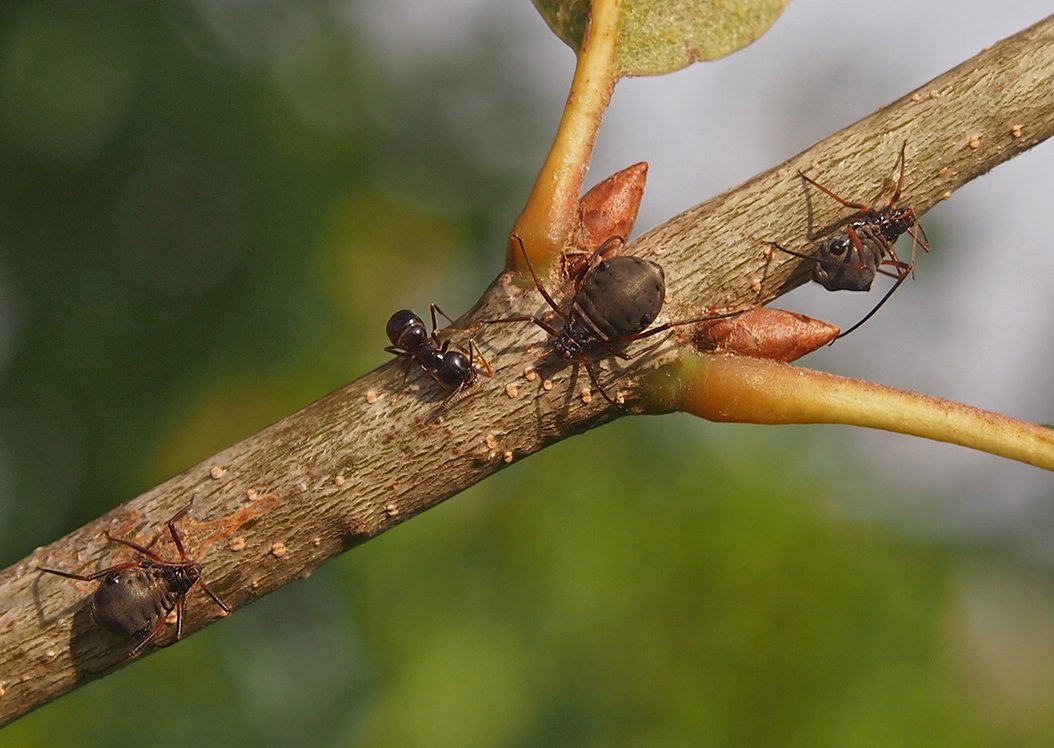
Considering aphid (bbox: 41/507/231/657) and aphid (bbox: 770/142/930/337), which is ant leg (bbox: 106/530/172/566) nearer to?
aphid (bbox: 41/507/231/657)

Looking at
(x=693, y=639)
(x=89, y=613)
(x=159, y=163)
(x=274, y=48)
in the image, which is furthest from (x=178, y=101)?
(x=89, y=613)

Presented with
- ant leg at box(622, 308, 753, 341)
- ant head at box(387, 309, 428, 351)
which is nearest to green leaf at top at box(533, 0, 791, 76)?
ant leg at box(622, 308, 753, 341)

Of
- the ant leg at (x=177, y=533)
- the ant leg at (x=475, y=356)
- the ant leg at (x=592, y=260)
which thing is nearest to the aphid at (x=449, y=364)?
the ant leg at (x=475, y=356)

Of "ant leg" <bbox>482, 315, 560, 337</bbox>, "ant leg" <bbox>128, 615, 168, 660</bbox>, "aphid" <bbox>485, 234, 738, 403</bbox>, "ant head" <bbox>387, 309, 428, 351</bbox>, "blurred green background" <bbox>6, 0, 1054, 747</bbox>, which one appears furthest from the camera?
"blurred green background" <bbox>6, 0, 1054, 747</bbox>

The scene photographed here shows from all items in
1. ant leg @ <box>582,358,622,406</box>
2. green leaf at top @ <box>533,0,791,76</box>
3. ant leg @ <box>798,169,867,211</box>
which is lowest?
ant leg @ <box>582,358,622,406</box>

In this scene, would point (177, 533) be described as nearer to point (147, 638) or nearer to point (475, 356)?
point (147, 638)

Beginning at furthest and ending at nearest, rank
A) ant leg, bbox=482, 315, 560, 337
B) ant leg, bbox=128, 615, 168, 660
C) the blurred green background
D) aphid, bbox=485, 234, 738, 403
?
the blurred green background < ant leg, bbox=128, 615, 168, 660 < ant leg, bbox=482, 315, 560, 337 < aphid, bbox=485, 234, 738, 403
